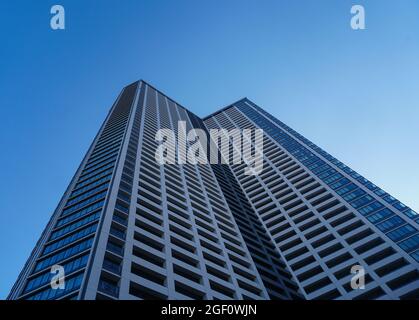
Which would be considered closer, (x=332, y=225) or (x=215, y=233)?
(x=215, y=233)

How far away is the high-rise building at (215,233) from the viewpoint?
33.9m

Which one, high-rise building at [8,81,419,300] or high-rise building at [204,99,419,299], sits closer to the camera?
high-rise building at [8,81,419,300]

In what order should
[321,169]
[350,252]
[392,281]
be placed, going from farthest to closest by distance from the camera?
[321,169], [350,252], [392,281]

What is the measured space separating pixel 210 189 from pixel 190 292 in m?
33.8

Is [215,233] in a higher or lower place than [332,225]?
lower

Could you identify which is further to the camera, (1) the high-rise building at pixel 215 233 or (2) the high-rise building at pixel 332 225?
(2) the high-rise building at pixel 332 225

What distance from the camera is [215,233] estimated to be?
162 feet

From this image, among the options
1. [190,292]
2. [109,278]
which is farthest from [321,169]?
[109,278]

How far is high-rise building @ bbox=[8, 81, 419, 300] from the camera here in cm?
3395

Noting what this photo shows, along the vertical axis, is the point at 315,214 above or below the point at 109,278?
above

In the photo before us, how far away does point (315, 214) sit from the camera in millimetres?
61188
